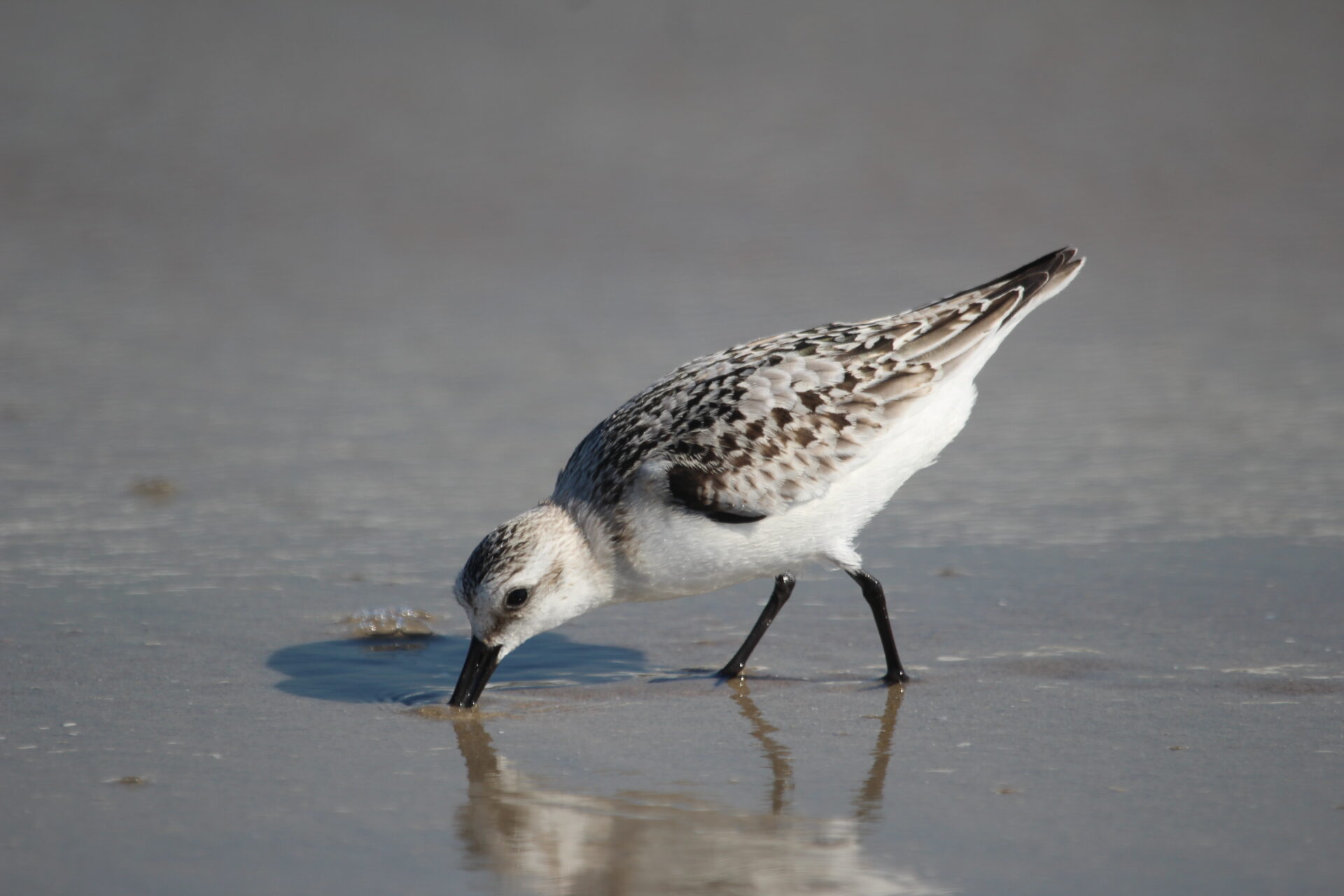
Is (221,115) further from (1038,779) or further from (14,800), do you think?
(1038,779)

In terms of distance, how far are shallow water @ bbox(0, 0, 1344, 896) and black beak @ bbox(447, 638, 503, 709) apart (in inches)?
4.6

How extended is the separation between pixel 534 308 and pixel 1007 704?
575 centimetres

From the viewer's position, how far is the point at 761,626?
18.6ft

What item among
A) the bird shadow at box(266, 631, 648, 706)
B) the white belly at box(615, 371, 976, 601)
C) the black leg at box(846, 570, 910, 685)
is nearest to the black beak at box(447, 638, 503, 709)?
the bird shadow at box(266, 631, 648, 706)

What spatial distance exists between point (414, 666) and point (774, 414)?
1627 mm

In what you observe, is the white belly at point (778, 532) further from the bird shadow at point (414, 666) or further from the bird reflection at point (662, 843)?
the bird reflection at point (662, 843)

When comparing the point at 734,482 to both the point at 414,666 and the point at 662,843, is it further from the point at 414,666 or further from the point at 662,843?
the point at 662,843

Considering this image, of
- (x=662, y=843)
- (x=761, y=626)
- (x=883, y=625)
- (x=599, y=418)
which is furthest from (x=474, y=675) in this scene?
(x=599, y=418)

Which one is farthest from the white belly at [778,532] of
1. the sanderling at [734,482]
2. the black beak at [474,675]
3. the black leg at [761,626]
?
the black beak at [474,675]

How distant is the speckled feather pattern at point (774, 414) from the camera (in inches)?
210

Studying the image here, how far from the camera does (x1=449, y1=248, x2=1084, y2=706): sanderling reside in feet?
17.4

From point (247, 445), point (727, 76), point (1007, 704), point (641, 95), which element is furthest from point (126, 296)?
point (1007, 704)

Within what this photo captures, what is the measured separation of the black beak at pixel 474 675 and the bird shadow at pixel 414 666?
0.14 metres

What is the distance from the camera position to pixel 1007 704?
5129 mm
